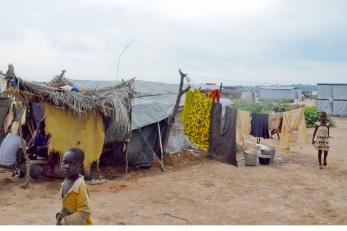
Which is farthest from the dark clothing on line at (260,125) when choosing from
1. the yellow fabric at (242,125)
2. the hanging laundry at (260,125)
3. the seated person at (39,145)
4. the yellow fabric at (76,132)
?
the seated person at (39,145)

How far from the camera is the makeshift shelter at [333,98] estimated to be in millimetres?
29984

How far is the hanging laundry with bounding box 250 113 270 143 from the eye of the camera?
12.8m

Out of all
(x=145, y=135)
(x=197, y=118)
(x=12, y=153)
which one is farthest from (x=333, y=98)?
(x=12, y=153)

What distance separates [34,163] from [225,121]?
17.6 feet

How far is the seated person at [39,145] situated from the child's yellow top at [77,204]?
7067 mm

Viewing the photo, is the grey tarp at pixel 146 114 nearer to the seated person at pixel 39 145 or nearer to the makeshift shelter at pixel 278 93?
the seated person at pixel 39 145

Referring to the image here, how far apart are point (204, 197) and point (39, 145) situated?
437 cm

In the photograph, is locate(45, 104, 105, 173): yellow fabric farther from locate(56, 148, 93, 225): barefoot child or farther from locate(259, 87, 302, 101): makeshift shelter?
locate(259, 87, 302, 101): makeshift shelter

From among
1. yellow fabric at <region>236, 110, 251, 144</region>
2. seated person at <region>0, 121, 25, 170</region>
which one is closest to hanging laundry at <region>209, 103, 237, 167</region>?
yellow fabric at <region>236, 110, 251, 144</region>

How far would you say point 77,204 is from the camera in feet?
10.1

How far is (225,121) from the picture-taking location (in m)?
12.0

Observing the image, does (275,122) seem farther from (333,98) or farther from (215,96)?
(333,98)

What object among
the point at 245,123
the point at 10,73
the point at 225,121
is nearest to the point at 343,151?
the point at 245,123
